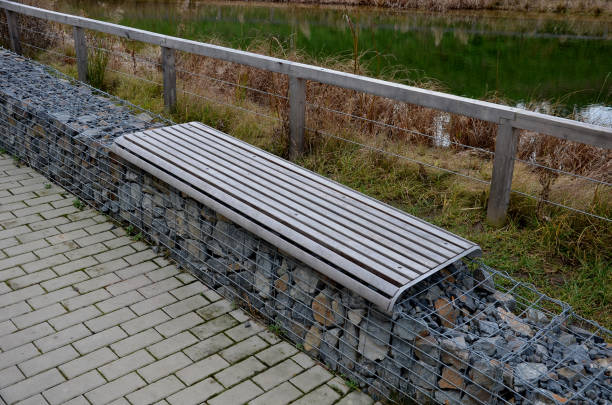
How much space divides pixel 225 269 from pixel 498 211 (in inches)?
74.6

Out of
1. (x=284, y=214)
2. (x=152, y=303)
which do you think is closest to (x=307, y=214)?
(x=284, y=214)

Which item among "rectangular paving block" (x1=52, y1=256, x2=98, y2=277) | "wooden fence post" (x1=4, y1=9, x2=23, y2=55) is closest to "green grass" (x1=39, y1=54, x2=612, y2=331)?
"rectangular paving block" (x1=52, y1=256, x2=98, y2=277)

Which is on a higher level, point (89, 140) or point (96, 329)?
point (89, 140)

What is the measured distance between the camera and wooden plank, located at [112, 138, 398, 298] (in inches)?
118

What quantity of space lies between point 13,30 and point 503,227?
7755 millimetres

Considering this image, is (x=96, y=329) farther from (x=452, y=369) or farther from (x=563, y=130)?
(x=563, y=130)

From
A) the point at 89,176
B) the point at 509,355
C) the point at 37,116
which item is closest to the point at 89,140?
the point at 89,176

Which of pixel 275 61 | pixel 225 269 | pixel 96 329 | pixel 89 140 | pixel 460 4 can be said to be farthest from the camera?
pixel 460 4

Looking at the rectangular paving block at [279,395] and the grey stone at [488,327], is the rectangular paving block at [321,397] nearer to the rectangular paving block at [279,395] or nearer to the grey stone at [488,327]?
the rectangular paving block at [279,395]

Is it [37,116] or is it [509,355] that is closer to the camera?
[509,355]

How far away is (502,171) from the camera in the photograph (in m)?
4.04

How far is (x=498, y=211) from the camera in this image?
164 inches

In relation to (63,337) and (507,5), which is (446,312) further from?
(507,5)

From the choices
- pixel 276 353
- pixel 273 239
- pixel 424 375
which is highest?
pixel 273 239
